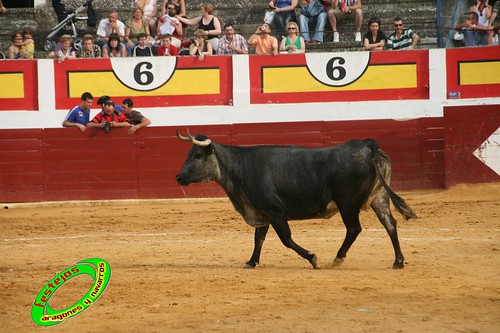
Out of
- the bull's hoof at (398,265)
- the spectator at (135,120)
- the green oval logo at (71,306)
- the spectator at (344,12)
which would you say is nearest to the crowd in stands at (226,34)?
the spectator at (344,12)

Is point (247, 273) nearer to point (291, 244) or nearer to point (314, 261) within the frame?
point (291, 244)

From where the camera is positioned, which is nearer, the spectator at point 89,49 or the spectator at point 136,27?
the spectator at point 89,49

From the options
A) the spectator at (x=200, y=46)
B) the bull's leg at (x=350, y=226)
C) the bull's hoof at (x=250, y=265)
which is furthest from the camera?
the spectator at (x=200, y=46)

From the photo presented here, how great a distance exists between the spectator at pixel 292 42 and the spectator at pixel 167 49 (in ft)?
5.66

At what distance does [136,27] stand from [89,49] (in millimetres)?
1059

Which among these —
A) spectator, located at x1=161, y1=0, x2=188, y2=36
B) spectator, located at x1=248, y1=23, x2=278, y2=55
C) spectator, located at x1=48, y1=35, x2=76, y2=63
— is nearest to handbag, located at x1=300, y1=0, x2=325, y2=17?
spectator, located at x1=248, y1=23, x2=278, y2=55

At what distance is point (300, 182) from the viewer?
30.5ft

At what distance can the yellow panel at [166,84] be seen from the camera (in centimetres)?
1571

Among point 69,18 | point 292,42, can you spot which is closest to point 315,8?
point 292,42

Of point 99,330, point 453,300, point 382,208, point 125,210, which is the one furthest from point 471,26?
point 99,330

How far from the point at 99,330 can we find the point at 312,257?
2.79 m

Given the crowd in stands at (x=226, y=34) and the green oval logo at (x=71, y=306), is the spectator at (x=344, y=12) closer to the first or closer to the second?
the crowd in stands at (x=226, y=34)

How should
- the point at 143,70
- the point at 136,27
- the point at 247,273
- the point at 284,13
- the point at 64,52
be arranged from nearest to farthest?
the point at 247,273 → the point at 143,70 → the point at 64,52 → the point at 136,27 → the point at 284,13

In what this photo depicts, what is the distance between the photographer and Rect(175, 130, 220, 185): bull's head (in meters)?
9.48
